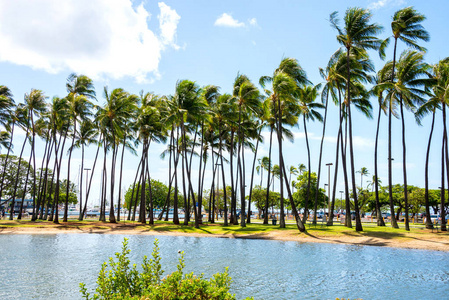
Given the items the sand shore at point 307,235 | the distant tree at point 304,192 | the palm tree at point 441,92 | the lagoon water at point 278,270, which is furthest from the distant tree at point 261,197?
the lagoon water at point 278,270

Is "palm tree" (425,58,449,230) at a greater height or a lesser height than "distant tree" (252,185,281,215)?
greater

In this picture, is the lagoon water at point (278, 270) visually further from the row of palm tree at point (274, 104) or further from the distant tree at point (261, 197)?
the distant tree at point (261, 197)

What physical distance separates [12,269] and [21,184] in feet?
251

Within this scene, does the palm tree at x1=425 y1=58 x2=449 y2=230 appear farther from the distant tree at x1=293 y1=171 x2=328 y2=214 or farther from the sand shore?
the distant tree at x1=293 y1=171 x2=328 y2=214

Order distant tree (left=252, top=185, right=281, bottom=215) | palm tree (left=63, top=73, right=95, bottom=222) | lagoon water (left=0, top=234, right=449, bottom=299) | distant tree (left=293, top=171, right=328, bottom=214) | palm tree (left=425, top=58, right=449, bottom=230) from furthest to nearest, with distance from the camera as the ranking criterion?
distant tree (left=252, top=185, right=281, bottom=215) < distant tree (left=293, top=171, right=328, bottom=214) < palm tree (left=63, top=73, right=95, bottom=222) < palm tree (left=425, top=58, right=449, bottom=230) < lagoon water (left=0, top=234, right=449, bottom=299)

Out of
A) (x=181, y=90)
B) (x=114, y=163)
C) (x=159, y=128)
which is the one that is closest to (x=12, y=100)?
(x=114, y=163)

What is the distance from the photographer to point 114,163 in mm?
47562

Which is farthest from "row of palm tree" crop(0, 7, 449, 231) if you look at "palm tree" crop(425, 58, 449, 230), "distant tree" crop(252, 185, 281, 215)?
"distant tree" crop(252, 185, 281, 215)

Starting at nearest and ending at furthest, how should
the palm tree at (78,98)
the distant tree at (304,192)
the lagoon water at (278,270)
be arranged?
the lagoon water at (278,270)
the palm tree at (78,98)
the distant tree at (304,192)

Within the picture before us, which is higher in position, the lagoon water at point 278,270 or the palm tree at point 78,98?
the palm tree at point 78,98

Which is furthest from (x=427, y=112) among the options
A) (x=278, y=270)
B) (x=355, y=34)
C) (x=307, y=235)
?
(x=278, y=270)

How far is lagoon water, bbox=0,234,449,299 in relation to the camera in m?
11.2

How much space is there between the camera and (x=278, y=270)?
49.8 ft

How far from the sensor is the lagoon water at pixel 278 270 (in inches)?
442
